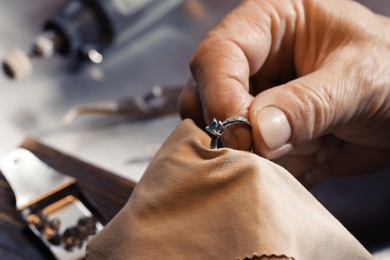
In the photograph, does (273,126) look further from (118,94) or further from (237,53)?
(118,94)

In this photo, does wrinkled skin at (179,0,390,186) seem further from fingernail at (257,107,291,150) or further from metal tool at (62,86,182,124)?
metal tool at (62,86,182,124)

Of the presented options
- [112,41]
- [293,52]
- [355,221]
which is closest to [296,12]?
[293,52]

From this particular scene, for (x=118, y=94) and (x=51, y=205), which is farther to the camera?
(x=118, y=94)

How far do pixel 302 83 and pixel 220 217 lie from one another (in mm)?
106

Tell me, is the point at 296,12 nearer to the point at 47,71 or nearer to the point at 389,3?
the point at 389,3

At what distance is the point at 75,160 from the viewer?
1.57ft

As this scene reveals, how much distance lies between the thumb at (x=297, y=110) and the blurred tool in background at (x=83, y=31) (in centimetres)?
29

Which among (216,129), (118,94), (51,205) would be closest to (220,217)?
(216,129)

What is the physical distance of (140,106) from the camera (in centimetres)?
54

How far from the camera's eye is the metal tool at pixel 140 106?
539mm

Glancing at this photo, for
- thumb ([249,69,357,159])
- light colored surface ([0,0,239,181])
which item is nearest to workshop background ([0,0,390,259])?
light colored surface ([0,0,239,181])

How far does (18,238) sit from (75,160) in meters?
0.10

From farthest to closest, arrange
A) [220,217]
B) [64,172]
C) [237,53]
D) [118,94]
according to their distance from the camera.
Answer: [118,94] → [64,172] → [237,53] → [220,217]

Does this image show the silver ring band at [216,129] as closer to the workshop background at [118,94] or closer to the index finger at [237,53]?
the index finger at [237,53]
